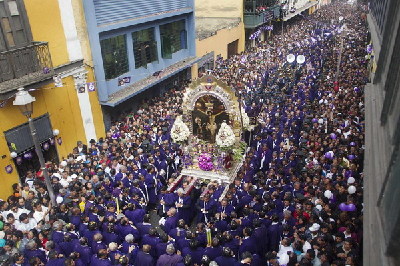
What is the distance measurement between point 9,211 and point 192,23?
16.0 meters

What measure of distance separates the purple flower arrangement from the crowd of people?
0.80 metres

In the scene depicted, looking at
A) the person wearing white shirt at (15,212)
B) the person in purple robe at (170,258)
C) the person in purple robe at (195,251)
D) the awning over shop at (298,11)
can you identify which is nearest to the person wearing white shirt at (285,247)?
the person in purple robe at (195,251)

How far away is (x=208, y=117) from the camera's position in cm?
1191

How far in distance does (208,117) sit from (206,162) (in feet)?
5.03

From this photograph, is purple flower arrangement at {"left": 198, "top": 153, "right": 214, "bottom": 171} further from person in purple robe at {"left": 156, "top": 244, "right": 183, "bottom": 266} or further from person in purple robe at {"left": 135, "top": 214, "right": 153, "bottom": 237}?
person in purple robe at {"left": 156, "top": 244, "right": 183, "bottom": 266}

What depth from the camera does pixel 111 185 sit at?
35.7 feet

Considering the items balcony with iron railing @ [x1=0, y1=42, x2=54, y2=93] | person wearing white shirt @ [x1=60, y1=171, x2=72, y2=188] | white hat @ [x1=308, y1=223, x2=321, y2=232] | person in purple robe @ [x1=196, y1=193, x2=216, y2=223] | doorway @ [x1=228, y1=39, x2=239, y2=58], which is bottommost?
doorway @ [x1=228, y1=39, x2=239, y2=58]

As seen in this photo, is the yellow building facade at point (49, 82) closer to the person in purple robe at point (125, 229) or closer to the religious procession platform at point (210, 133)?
the religious procession platform at point (210, 133)

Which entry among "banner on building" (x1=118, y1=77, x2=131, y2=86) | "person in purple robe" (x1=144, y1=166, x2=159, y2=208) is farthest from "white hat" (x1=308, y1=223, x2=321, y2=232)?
"banner on building" (x1=118, y1=77, x2=131, y2=86)

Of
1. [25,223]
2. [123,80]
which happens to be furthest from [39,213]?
[123,80]

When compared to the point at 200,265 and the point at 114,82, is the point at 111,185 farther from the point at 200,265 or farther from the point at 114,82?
the point at 114,82

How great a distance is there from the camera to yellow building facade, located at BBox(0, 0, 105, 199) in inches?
452

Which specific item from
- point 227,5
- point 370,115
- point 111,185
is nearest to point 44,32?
point 111,185

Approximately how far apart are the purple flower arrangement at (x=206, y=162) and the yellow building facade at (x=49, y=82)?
17.0ft
